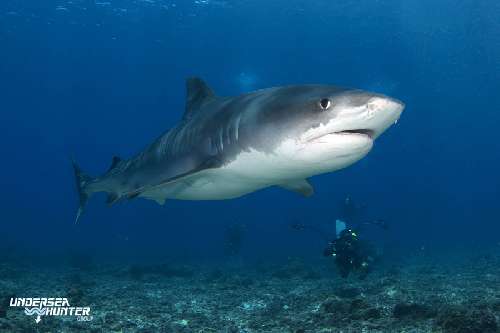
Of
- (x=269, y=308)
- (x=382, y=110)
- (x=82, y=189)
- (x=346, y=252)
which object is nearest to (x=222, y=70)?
(x=82, y=189)

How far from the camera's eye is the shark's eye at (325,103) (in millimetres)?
3906

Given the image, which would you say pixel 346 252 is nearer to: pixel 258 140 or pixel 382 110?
pixel 258 140

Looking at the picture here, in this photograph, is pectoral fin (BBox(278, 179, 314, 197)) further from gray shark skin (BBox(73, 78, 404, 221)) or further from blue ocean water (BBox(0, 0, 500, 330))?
blue ocean water (BBox(0, 0, 500, 330))

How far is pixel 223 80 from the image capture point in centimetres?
5153

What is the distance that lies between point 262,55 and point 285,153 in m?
42.7

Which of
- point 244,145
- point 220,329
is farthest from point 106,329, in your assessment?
point 244,145

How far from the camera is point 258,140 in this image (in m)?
4.81

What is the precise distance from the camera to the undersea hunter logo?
6.52 metres

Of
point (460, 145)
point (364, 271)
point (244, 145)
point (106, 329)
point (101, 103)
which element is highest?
point (460, 145)

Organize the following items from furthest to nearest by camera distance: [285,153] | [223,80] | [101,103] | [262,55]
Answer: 1. [101,103]
2. [223,80]
3. [262,55]
4. [285,153]

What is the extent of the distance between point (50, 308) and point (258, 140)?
512cm

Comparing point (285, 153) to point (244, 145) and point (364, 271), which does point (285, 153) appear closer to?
point (244, 145)

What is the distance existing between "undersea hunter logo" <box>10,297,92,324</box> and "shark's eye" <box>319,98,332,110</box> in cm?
523

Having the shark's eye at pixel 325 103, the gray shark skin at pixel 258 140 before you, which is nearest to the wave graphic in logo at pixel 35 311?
the gray shark skin at pixel 258 140
